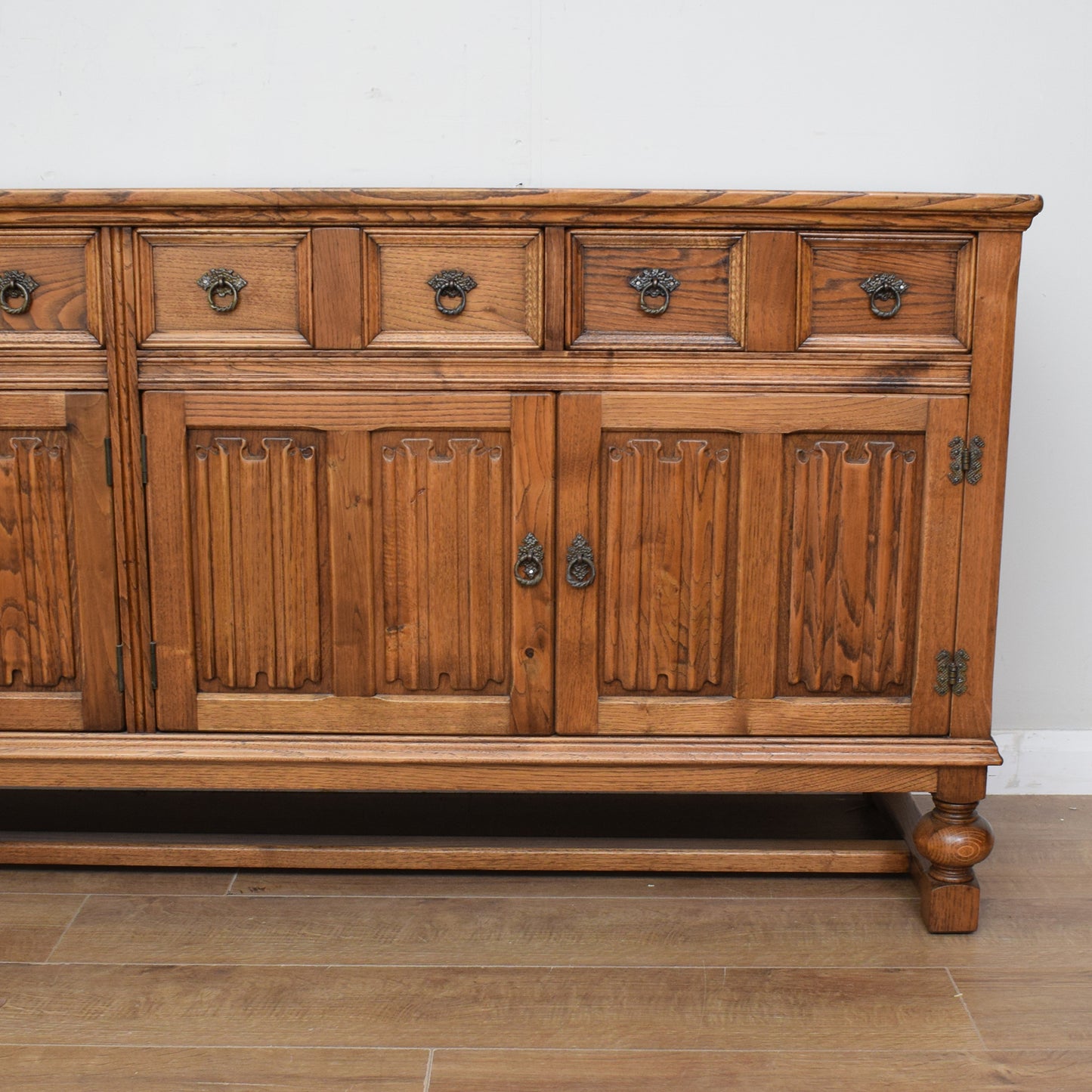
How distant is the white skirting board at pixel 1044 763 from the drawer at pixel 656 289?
1.35m

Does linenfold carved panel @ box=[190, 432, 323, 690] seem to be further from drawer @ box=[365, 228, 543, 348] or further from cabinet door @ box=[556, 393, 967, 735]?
cabinet door @ box=[556, 393, 967, 735]

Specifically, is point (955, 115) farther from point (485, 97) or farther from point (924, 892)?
point (924, 892)

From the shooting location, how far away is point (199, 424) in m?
1.95

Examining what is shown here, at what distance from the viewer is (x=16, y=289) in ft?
6.33

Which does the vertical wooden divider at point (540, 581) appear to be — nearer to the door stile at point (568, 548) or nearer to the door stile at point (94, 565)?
the door stile at point (568, 548)

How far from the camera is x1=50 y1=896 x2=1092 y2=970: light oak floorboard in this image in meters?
1.97

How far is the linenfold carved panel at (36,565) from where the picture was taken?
1968 millimetres

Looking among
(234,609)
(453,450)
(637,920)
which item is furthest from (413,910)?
(453,450)

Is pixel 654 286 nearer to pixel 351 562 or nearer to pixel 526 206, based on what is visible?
pixel 526 206

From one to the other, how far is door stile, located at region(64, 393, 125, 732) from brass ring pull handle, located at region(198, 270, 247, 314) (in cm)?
24

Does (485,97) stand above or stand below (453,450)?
above

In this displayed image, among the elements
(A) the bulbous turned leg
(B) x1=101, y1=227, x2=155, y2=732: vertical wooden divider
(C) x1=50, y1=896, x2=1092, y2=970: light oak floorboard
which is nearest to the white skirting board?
(C) x1=50, y1=896, x2=1092, y2=970: light oak floorboard

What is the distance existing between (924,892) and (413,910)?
89 cm

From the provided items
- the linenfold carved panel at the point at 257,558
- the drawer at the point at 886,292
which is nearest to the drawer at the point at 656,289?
the drawer at the point at 886,292
